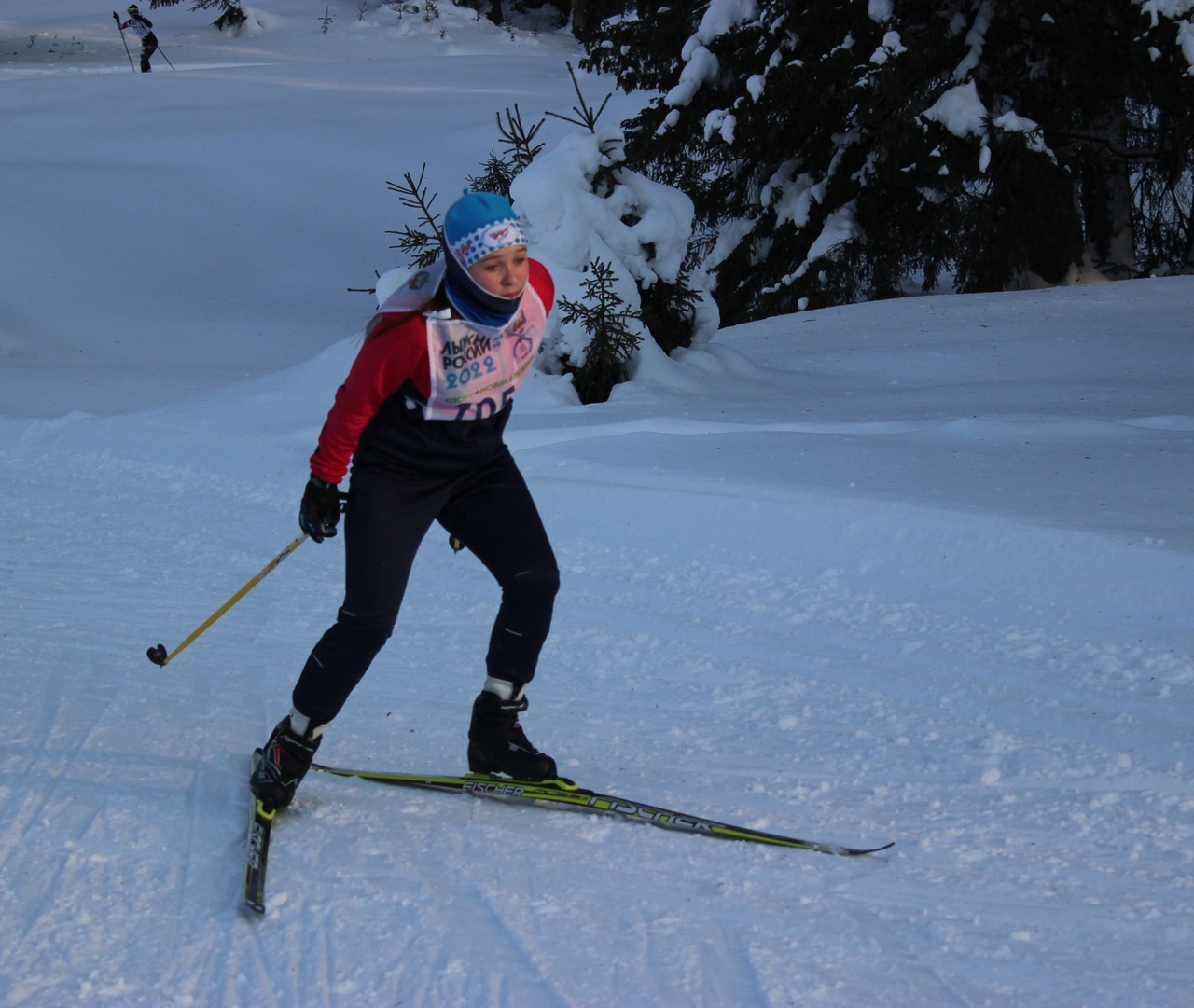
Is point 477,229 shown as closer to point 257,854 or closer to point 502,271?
point 502,271

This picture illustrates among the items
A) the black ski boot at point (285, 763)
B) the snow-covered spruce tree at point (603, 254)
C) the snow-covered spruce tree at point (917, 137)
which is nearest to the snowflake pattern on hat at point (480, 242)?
the black ski boot at point (285, 763)

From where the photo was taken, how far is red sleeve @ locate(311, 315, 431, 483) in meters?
2.92

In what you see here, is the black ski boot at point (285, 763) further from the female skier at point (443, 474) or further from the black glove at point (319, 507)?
the black glove at point (319, 507)

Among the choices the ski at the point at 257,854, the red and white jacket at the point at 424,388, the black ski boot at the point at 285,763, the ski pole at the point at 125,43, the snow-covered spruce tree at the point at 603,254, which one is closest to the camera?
the ski at the point at 257,854

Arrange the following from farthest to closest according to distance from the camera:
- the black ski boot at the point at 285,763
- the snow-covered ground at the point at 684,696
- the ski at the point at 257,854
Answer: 1. the black ski boot at the point at 285,763
2. the ski at the point at 257,854
3. the snow-covered ground at the point at 684,696

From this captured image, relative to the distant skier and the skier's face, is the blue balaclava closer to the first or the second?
the skier's face

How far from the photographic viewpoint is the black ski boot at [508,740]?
3393 mm

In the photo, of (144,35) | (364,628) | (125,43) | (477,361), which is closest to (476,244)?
(477,361)

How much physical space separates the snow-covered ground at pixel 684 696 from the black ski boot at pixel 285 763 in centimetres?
Result: 12

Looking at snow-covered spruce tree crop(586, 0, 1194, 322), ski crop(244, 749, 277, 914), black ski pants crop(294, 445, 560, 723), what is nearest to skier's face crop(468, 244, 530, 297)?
black ski pants crop(294, 445, 560, 723)

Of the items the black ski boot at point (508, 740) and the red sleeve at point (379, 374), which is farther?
the black ski boot at point (508, 740)

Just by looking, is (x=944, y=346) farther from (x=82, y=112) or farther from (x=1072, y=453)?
(x=82, y=112)

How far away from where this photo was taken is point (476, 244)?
2.91 metres

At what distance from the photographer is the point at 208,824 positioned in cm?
328
